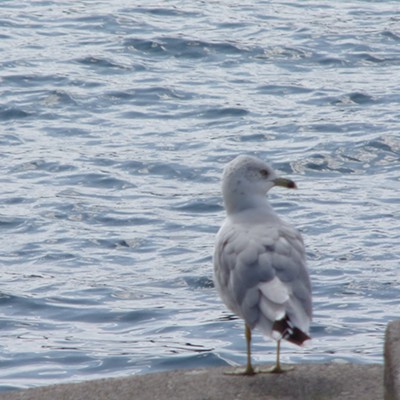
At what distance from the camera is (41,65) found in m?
14.3

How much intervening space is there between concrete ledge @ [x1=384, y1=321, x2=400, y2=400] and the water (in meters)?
2.14

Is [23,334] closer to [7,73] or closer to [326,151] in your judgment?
[326,151]

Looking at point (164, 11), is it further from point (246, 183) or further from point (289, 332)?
point (289, 332)

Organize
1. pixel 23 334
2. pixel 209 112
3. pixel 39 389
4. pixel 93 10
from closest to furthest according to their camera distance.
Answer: pixel 39 389
pixel 23 334
pixel 209 112
pixel 93 10

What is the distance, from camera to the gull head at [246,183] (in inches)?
225

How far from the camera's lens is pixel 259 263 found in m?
5.21

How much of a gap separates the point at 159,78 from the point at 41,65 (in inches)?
55.5

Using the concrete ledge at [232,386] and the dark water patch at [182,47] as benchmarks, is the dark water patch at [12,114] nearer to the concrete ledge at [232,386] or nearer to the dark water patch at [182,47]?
the dark water patch at [182,47]

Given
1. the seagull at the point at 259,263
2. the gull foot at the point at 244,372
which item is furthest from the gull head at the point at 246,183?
the gull foot at the point at 244,372

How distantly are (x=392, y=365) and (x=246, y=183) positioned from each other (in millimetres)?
1195

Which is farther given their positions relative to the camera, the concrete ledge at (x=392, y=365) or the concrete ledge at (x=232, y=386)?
the concrete ledge at (x=232, y=386)

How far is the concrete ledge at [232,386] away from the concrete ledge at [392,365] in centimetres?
17

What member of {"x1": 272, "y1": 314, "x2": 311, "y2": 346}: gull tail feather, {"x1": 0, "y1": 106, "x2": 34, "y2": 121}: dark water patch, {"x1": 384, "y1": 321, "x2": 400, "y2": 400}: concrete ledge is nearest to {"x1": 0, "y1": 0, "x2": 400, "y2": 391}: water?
{"x1": 0, "y1": 106, "x2": 34, "y2": 121}: dark water patch

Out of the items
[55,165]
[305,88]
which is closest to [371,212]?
[55,165]
